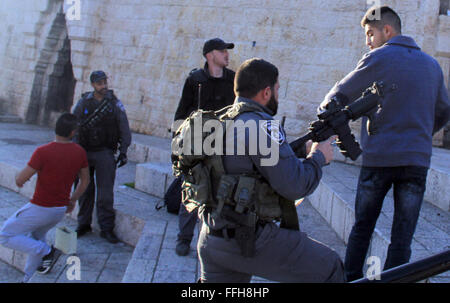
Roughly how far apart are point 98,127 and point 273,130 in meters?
3.14

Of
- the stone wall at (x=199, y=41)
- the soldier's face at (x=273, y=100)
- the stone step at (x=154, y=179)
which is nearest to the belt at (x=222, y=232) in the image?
the soldier's face at (x=273, y=100)

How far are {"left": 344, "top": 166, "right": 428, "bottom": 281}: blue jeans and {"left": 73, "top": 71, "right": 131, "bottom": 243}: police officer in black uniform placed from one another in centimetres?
289

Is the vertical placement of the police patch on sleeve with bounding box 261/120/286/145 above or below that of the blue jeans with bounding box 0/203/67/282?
above

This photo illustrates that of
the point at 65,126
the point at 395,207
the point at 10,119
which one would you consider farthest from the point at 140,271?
the point at 10,119

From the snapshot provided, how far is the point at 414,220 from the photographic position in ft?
8.47

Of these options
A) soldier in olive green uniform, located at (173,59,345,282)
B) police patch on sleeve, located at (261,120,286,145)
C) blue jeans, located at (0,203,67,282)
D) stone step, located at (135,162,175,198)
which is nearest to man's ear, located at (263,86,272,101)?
soldier in olive green uniform, located at (173,59,345,282)

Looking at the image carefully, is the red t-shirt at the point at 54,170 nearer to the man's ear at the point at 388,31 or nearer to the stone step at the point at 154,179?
the stone step at the point at 154,179

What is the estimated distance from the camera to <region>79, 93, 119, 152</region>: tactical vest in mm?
4676

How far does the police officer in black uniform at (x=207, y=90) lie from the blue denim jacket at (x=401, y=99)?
144cm

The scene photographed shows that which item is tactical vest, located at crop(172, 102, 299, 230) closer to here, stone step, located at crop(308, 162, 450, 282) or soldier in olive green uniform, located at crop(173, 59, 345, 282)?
soldier in olive green uniform, located at crop(173, 59, 345, 282)

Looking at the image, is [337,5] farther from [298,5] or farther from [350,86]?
[350,86]

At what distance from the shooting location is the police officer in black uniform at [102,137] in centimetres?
470

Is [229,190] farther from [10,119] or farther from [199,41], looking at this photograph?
[10,119]

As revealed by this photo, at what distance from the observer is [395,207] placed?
8.67 ft
